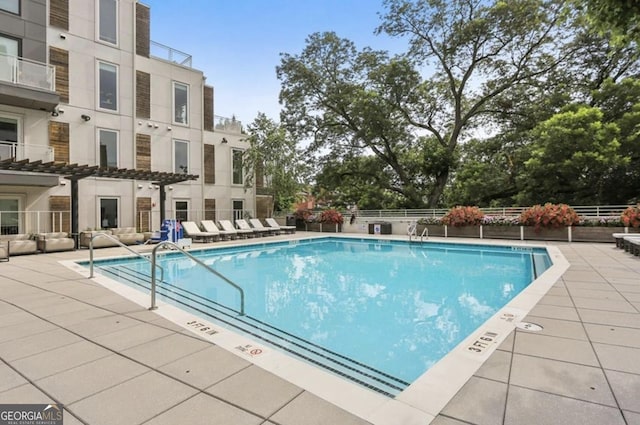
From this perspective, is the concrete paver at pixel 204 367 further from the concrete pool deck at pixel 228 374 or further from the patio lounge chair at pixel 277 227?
the patio lounge chair at pixel 277 227

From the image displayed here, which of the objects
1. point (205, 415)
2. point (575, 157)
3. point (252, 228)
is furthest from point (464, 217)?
point (205, 415)

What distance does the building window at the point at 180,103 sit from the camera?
16578mm

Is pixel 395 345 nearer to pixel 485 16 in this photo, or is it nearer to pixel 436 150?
pixel 436 150

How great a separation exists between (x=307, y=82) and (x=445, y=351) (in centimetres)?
2091

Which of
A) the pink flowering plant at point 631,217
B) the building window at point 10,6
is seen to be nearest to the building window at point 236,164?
the building window at point 10,6

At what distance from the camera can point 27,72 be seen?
1166cm

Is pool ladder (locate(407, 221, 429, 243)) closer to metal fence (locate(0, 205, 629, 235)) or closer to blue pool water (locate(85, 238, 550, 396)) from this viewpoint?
metal fence (locate(0, 205, 629, 235))

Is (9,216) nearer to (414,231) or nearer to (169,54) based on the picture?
(169,54)

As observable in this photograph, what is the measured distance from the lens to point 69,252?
10789 millimetres

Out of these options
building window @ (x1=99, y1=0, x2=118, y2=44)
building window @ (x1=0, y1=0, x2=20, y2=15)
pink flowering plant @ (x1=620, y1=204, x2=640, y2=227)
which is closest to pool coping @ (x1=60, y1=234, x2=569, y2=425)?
pink flowering plant @ (x1=620, y1=204, x2=640, y2=227)

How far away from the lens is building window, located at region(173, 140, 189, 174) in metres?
16.5

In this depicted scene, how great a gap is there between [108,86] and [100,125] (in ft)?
5.72

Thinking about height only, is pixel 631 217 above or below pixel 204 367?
above

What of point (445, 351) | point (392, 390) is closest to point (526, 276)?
point (445, 351)
